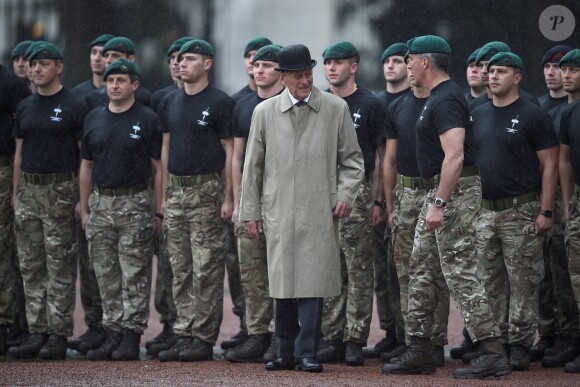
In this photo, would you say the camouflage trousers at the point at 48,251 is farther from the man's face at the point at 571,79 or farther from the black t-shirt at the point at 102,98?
the man's face at the point at 571,79

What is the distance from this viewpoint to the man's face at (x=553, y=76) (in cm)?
1082

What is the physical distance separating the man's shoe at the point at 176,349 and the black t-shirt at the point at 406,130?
6.42ft

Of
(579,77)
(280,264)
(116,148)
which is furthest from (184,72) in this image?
(579,77)

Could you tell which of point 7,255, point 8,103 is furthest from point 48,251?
point 8,103

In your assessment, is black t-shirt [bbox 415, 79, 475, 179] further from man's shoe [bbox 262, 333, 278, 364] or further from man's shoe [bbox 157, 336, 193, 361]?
man's shoe [bbox 157, 336, 193, 361]

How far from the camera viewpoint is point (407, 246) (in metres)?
10.2

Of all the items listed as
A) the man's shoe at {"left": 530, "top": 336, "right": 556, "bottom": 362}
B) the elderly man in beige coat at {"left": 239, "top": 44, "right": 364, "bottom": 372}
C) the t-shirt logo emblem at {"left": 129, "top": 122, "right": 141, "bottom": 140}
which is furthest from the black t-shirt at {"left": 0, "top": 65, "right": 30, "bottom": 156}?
the man's shoe at {"left": 530, "top": 336, "right": 556, "bottom": 362}

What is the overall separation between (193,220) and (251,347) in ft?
3.31

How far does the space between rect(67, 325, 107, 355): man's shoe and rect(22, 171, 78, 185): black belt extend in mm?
1217

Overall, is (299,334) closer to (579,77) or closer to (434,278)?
(434,278)

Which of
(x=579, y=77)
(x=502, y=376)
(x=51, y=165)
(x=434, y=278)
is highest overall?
(x=579, y=77)

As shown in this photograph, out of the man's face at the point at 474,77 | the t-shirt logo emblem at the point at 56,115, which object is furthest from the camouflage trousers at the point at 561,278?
the t-shirt logo emblem at the point at 56,115

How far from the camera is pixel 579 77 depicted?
33.6ft

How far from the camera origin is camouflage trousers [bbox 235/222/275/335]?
10.4 m
